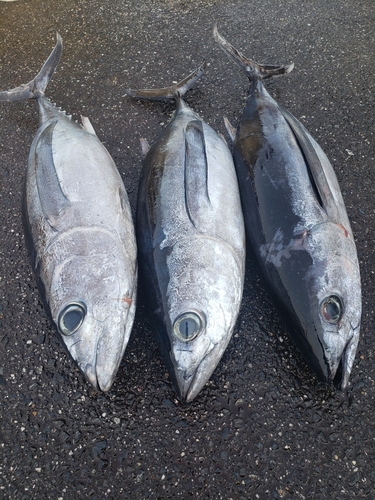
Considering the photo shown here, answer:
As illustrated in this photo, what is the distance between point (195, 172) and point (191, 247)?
1.86 ft

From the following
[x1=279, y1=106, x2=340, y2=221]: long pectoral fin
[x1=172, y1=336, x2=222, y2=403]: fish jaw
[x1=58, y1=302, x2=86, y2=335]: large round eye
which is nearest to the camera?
[x1=172, y1=336, x2=222, y2=403]: fish jaw

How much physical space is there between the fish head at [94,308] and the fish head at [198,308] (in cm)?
26

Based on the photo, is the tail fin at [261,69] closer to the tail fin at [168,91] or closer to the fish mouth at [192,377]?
the tail fin at [168,91]

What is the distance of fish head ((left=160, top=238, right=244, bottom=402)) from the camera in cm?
203

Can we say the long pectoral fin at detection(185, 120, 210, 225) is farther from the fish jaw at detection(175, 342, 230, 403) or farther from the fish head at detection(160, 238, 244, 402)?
the fish jaw at detection(175, 342, 230, 403)

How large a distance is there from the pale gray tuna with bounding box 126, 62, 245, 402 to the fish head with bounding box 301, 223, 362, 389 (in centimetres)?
41

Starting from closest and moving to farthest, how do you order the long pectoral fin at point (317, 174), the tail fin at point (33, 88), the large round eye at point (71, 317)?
the large round eye at point (71, 317) < the long pectoral fin at point (317, 174) < the tail fin at point (33, 88)

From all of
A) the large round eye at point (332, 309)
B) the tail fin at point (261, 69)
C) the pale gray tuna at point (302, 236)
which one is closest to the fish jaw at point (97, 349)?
the pale gray tuna at point (302, 236)

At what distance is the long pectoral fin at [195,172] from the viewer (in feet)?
7.93

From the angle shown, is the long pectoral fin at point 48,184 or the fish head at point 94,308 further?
the long pectoral fin at point 48,184

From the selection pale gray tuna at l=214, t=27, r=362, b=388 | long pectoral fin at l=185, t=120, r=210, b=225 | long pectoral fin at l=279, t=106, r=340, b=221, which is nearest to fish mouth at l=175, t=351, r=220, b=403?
pale gray tuna at l=214, t=27, r=362, b=388

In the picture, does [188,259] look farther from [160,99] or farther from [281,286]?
[160,99]

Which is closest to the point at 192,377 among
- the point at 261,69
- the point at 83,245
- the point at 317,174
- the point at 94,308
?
the point at 94,308

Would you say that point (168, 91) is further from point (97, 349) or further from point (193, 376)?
point (193, 376)
